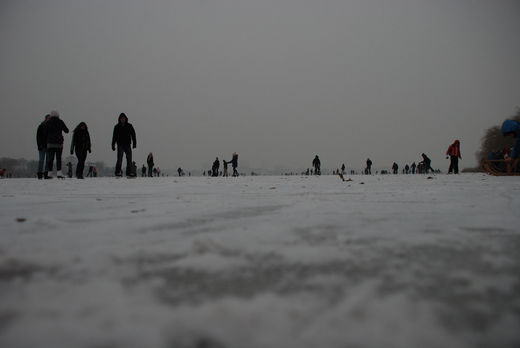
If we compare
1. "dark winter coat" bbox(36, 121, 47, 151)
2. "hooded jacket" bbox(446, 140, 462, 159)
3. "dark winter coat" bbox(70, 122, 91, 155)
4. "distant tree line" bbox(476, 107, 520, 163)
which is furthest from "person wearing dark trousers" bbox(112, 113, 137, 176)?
"distant tree line" bbox(476, 107, 520, 163)

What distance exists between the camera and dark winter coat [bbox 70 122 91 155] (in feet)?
24.4

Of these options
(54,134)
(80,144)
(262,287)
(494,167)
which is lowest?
(262,287)

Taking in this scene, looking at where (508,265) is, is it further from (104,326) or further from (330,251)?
(104,326)

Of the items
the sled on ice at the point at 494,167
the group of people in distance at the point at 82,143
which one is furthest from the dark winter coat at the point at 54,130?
the sled on ice at the point at 494,167

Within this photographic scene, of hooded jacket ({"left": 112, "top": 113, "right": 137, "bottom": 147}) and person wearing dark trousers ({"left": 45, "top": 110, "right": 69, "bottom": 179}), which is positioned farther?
hooded jacket ({"left": 112, "top": 113, "right": 137, "bottom": 147})

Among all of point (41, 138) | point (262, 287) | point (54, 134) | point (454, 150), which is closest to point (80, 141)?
point (54, 134)

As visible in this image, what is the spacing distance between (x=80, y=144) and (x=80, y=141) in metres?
0.08

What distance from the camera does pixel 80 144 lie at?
755cm

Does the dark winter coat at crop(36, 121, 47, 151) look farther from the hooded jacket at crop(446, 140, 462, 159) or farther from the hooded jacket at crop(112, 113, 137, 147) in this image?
the hooded jacket at crop(446, 140, 462, 159)

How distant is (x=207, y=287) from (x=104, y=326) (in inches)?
9.3

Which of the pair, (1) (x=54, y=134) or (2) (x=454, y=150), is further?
(2) (x=454, y=150)

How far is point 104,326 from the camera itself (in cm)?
53

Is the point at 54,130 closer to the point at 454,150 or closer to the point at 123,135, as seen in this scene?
the point at 123,135

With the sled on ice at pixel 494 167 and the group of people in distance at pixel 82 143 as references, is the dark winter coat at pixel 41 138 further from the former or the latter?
the sled on ice at pixel 494 167
